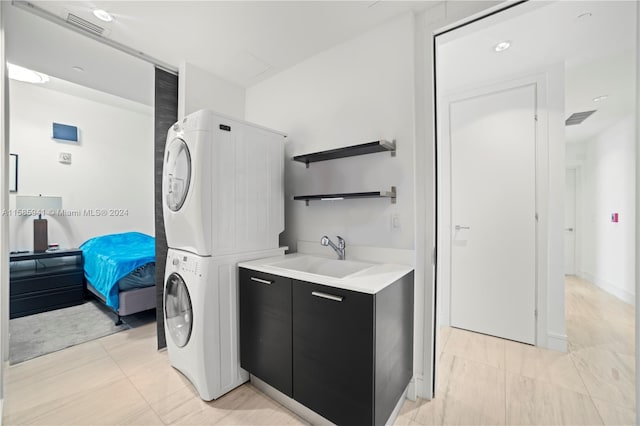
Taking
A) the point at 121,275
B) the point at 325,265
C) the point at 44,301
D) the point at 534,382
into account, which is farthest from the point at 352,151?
the point at 44,301

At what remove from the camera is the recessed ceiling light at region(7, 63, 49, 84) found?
244 cm

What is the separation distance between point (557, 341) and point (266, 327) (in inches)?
101

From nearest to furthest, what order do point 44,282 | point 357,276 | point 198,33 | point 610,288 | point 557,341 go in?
point 357,276 < point 198,33 < point 557,341 < point 44,282 < point 610,288

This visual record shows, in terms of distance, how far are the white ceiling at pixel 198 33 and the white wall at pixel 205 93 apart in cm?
8

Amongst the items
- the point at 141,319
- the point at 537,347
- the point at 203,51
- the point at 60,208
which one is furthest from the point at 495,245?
the point at 60,208

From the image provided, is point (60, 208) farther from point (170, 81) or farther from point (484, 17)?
point (484, 17)

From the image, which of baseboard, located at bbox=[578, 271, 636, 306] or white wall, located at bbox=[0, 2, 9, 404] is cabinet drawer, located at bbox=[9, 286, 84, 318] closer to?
white wall, located at bbox=[0, 2, 9, 404]

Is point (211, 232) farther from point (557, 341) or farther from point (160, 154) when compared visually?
point (557, 341)

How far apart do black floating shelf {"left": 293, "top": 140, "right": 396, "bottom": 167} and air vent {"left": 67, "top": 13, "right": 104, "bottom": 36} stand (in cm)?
175

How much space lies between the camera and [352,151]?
6.34 feet

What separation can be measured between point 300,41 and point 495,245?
2627mm

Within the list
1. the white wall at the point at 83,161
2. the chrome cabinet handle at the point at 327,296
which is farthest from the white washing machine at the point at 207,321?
the white wall at the point at 83,161

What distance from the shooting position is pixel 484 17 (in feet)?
5.20

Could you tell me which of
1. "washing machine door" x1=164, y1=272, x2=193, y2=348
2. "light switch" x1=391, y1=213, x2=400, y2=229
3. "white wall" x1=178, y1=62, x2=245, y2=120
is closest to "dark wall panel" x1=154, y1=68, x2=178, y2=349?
"white wall" x1=178, y1=62, x2=245, y2=120
